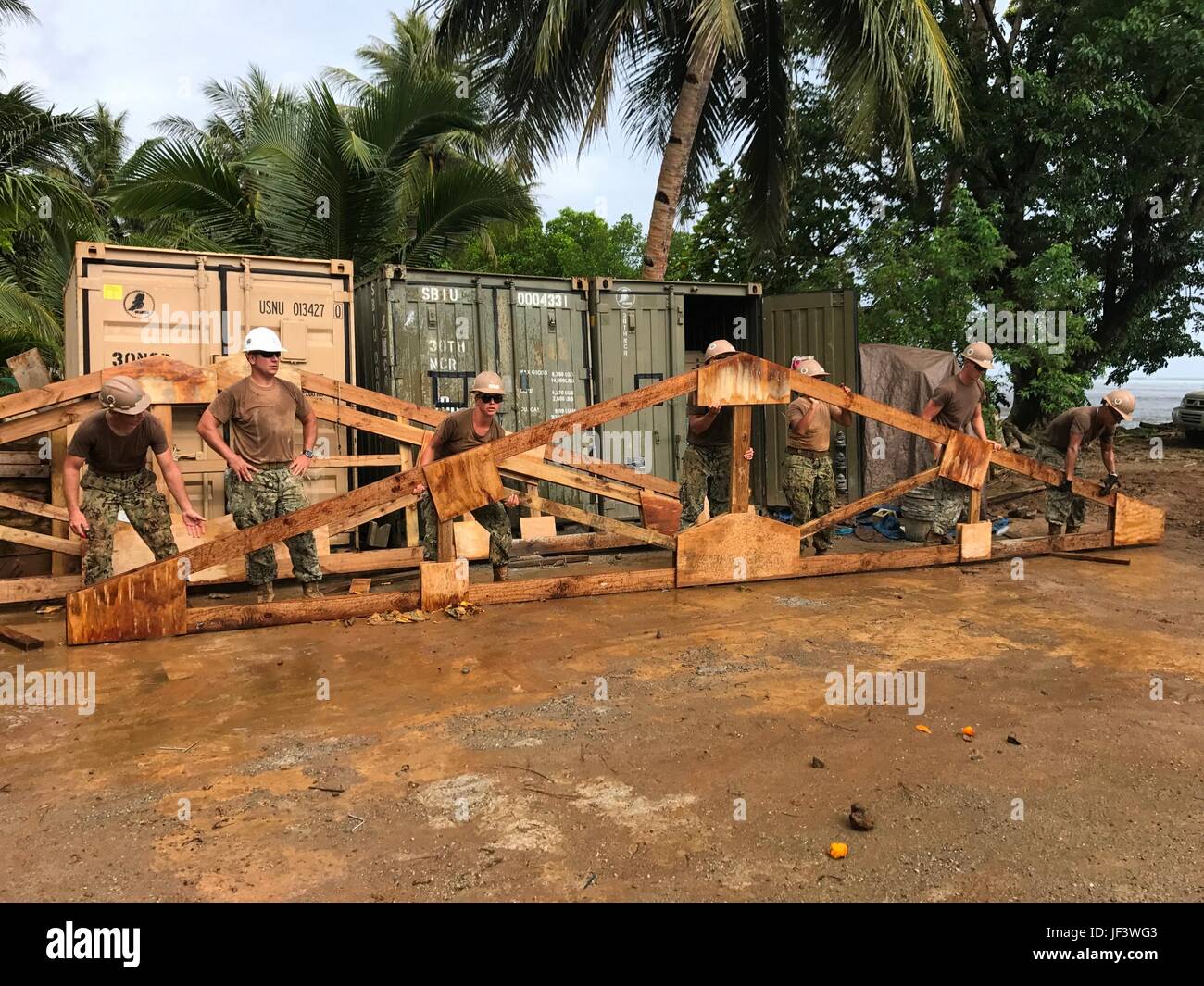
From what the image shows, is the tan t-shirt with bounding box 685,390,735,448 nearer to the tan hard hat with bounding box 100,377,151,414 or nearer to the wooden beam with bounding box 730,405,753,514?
the wooden beam with bounding box 730,405,753,514

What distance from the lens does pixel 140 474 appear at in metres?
5.82

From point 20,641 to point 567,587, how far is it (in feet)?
10.6

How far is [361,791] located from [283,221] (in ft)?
35.9

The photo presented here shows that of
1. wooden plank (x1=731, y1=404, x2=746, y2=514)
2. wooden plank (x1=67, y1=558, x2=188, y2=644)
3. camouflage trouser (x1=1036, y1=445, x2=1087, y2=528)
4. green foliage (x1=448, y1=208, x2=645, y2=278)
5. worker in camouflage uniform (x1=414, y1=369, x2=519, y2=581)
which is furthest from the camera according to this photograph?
green foliage (x1=448, y1=208, x2=645, y2=278)

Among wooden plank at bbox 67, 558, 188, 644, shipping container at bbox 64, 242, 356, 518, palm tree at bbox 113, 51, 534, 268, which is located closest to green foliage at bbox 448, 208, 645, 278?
palm tree at bbox 113, 51, 534, 268

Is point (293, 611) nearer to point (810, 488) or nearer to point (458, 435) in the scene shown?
point (458, 435)

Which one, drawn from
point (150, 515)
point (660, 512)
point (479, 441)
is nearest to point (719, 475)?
point (660, 512)

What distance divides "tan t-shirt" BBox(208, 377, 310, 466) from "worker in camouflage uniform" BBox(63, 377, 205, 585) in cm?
43

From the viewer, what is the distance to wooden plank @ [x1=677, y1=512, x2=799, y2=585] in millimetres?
6426

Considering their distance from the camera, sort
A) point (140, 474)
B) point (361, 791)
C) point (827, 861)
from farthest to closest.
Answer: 1. point (140, 474)
2. point (361, 791)
3. point (827, 861)

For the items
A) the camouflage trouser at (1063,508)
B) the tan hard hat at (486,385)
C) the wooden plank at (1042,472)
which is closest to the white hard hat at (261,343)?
the tan hard hat at (486,385)

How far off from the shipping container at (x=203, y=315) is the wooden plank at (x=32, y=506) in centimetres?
117

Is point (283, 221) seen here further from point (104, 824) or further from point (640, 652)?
point (104, 824)
